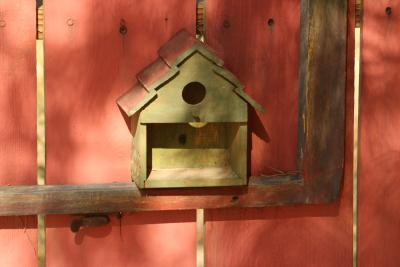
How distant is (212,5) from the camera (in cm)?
209

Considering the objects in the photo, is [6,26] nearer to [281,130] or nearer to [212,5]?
[212,5]

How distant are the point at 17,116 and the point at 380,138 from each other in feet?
4.30

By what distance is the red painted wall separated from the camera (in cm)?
203

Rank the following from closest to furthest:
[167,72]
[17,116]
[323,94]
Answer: [167,72]
[17,116]
[323,94]

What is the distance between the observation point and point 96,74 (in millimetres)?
2064

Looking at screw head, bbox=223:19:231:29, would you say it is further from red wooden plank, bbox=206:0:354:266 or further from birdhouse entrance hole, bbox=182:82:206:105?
birdhouse entrance hole, bbox=182:82:206:105

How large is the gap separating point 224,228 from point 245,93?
516 millimetres

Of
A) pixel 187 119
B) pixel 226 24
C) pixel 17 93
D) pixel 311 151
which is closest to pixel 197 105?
pixel 187 119

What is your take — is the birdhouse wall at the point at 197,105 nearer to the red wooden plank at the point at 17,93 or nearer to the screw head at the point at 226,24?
the screw head at the point at 226,24

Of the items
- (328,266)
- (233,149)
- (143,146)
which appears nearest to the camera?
(143,146)

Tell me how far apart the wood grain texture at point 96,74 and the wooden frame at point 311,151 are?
86mm

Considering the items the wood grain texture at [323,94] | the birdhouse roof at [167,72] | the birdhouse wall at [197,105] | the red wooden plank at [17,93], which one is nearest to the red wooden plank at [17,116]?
the red wooden plank at [17,93]

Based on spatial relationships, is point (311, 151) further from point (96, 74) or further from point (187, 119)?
point (96, 74)

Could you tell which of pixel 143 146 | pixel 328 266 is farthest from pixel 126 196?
pixel 328 266
